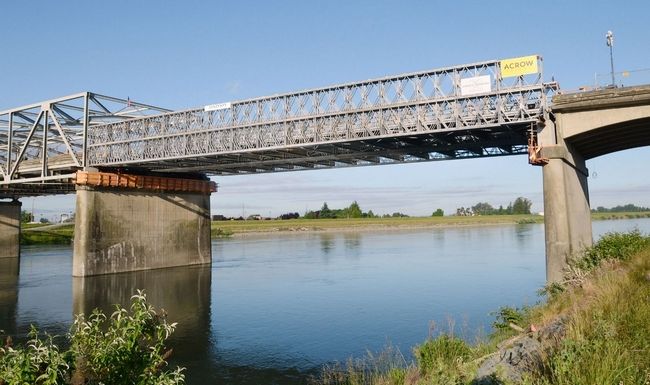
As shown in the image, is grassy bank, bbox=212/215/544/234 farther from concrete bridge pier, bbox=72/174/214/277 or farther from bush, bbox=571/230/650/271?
bush, bbox=571/230/650/271

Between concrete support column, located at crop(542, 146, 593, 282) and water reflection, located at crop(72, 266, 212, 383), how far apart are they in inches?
747

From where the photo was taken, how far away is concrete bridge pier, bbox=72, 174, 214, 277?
4762cm

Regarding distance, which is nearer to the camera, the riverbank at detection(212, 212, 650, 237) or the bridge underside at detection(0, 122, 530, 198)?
the bridge underside at detection(0, 122, 530, 198)

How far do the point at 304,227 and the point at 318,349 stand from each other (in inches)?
5009

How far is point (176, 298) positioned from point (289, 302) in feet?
29.9

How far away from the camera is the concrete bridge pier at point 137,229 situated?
1875 inches

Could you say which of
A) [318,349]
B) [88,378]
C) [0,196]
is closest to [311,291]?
[318,349]

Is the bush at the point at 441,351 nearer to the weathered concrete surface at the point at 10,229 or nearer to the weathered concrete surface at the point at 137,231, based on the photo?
the weathered concrete surface at the point at 137,231

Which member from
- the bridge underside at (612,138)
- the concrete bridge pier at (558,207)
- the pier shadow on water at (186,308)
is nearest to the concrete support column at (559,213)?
the concrete bridge pier at (558,207)

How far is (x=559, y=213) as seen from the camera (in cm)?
2825

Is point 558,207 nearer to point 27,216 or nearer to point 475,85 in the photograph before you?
point 475,85

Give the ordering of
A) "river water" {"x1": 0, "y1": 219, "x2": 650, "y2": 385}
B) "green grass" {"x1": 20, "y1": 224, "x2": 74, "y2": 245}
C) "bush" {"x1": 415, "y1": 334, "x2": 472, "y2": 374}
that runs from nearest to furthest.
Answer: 1. "bush" {"x1": 415, "y1": 334, "x2": 472, "y2": 374}
2. "river water" {"x1": 0, "y1": 219, "x2": 650, "y2": 385}
3. "green grass" {"x1": 20, "y1": 224, "x2": 74, "y2": 245}

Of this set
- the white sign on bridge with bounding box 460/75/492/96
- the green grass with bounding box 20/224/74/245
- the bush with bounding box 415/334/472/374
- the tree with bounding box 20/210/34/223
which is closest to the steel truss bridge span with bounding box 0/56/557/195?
the white sign on bridge with bounding box 460/75/492/96

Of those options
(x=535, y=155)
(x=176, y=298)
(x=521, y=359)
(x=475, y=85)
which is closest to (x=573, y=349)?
(x=521, y=359)
